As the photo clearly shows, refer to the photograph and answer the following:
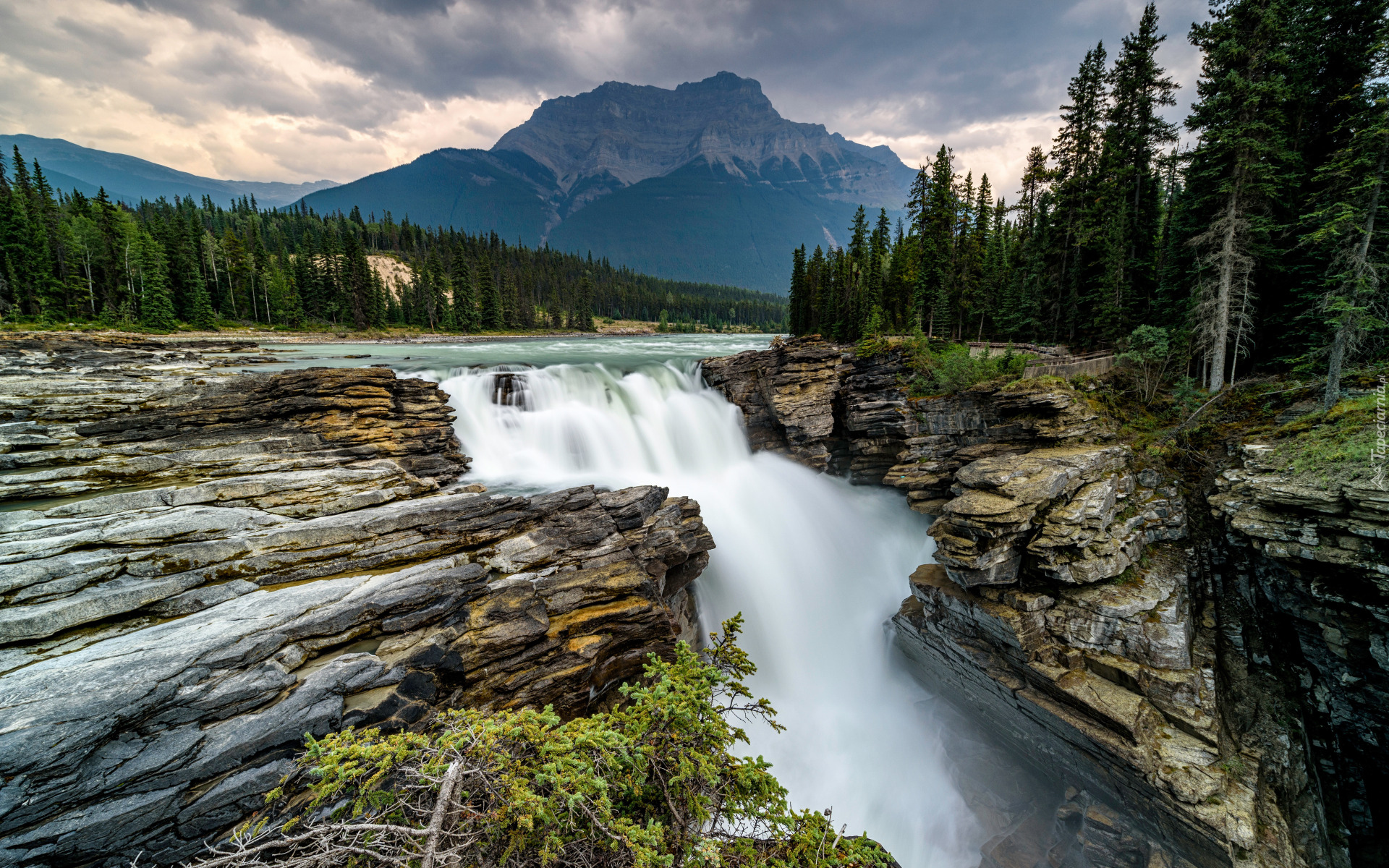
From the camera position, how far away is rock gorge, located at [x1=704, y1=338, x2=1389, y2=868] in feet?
27.0

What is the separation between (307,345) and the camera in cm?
4181

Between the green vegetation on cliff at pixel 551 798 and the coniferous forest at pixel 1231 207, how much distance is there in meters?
17.4

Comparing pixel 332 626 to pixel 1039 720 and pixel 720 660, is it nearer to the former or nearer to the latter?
pixel 720 660

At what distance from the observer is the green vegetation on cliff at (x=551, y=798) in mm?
3432

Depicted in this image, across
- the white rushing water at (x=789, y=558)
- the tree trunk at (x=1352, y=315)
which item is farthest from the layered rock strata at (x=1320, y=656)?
the white rushing water at (x=789, y=558)

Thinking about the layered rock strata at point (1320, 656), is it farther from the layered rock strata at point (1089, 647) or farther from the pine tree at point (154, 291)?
the pine tree at point (154, 291)

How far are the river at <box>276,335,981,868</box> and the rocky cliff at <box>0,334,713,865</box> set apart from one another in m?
3.48

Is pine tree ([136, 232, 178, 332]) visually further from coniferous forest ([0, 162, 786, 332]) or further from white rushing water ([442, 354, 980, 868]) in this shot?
white rushing water ([442, 354, 980, 868])

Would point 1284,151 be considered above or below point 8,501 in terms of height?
above

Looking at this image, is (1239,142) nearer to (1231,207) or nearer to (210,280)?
(1231,207)

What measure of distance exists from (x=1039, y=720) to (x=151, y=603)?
1588cm

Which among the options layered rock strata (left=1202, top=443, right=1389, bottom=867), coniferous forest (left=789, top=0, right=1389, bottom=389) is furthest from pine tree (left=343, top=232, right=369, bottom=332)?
layered rock strata (left=1202, top=443, right=1389, bottom=867)

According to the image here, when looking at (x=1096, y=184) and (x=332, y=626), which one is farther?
(x=1096, y=184)

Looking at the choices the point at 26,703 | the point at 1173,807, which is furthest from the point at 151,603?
the point at 1173,807
